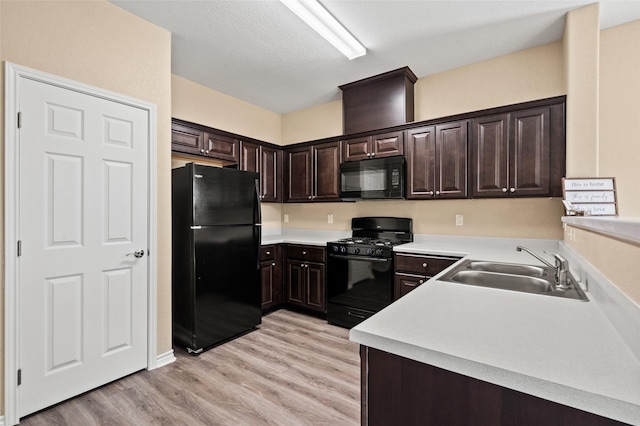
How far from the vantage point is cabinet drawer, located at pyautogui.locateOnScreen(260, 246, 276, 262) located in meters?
3.55

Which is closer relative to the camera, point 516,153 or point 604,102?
point 604,102

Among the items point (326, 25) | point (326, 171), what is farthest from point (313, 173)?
point (326, 25)

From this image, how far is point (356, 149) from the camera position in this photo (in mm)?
3555

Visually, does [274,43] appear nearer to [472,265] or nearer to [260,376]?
[472,265]

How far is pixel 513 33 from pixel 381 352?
2996 mm

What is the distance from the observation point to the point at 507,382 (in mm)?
688

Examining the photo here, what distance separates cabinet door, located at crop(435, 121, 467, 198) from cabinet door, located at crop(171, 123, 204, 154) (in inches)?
97.9

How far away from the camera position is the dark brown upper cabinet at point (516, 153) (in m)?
2.51

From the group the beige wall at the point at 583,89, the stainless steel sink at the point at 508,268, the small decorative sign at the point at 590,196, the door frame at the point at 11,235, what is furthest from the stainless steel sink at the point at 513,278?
the door frame at the point at 11,235

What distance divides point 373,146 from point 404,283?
1543mm

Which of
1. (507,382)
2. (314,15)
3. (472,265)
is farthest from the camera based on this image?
(314,15)

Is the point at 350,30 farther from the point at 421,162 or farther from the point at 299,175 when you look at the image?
the point at 299,175

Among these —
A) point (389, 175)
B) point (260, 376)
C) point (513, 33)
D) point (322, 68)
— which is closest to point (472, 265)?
point (389, 175)

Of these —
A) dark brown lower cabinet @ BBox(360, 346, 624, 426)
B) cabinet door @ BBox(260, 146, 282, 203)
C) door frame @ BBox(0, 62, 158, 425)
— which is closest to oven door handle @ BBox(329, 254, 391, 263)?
cabinet door @ BBox(260, 146, 282, 203)
